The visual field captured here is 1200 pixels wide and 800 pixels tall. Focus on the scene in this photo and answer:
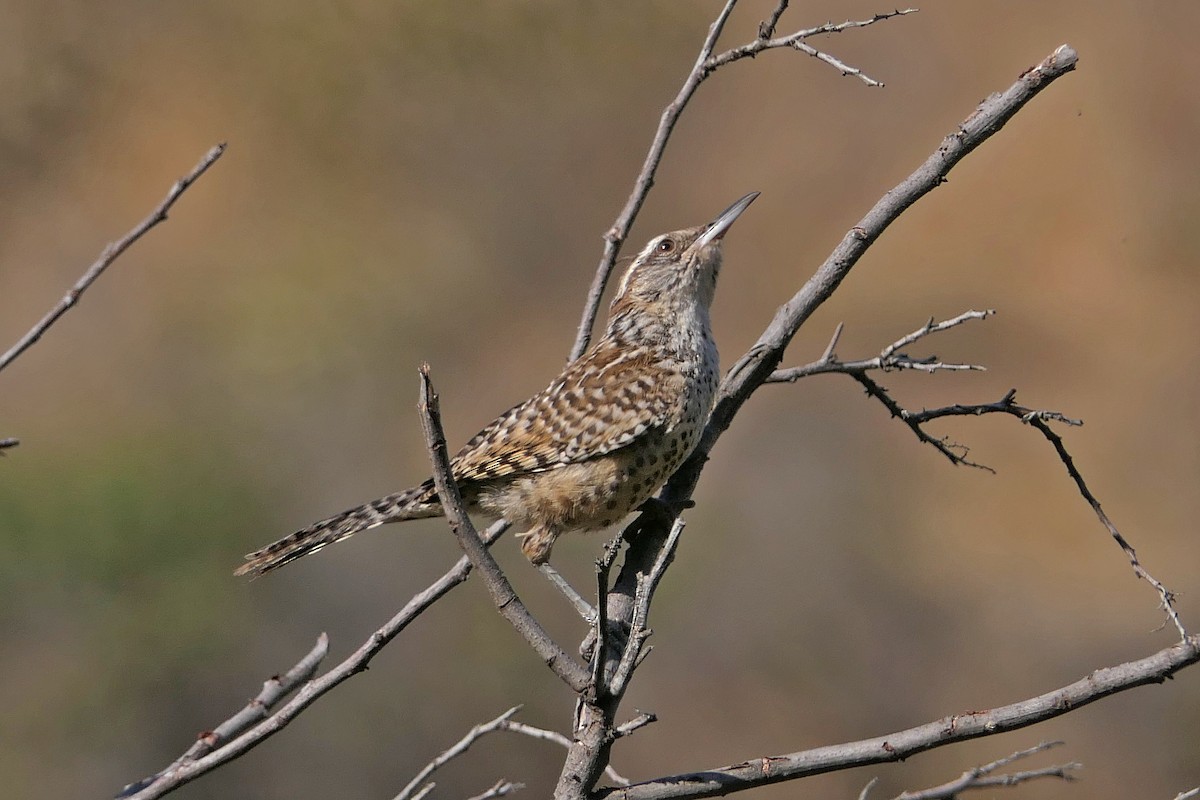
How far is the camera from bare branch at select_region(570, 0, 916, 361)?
9.77 ft

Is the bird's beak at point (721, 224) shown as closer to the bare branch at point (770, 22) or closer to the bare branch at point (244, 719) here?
the bare branch at point (770, 22)

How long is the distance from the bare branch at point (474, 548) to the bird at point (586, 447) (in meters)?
1.26

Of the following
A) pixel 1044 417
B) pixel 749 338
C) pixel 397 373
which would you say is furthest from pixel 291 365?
pixel 1044 417

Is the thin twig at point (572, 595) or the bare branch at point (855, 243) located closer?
the bare branch at point (855, 243)

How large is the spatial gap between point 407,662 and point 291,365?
3019mm

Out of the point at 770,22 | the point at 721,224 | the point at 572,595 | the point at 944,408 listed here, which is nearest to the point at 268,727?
the point at 572,595

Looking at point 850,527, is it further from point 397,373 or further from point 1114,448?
point 397,373

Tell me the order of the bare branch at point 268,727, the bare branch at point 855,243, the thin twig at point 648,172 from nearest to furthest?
the bare branch at point 268,727
the bare branch at point 855,243
the thin twig at point 648,172

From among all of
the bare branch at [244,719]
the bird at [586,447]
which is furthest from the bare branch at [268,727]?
the bird at [586,447]

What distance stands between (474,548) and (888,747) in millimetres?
774

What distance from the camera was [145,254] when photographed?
33.1 ft

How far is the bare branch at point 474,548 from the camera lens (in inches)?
77.5

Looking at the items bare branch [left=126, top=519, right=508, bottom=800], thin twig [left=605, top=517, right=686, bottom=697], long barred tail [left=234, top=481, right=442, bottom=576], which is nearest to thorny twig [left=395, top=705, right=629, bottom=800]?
bare branch [left=126, top=519, right=508, bottom=800]

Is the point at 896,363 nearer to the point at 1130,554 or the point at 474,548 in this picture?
the point at 1130,554
